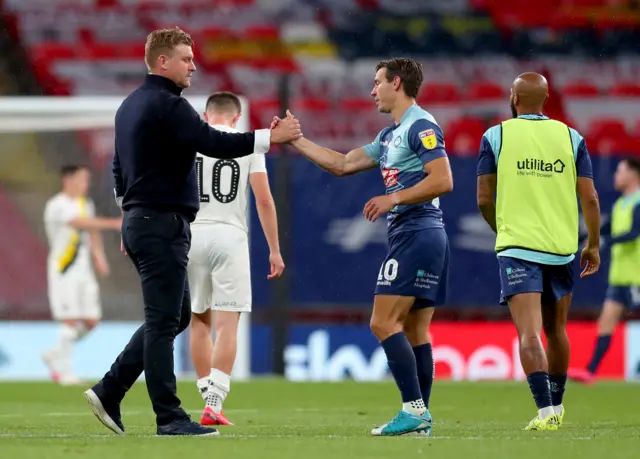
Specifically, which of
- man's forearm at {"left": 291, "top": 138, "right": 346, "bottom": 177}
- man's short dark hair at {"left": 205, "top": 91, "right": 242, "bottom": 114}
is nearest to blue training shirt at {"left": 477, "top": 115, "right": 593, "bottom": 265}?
man's forearm at {"left": 291, "top": 138, "right": 346, "bottom": 177}

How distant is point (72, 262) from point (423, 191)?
25.1ft

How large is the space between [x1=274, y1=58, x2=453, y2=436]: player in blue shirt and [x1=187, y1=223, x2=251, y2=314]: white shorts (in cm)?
135

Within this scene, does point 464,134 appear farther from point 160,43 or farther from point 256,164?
point 160,43

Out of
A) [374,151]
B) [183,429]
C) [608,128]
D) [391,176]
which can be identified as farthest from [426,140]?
[608,128]

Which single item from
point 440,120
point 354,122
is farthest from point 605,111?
point 354,122

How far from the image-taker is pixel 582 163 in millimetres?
7195

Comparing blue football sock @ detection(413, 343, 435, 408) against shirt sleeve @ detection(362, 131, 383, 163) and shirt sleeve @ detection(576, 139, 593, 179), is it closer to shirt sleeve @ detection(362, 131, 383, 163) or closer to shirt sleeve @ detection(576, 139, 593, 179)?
shirt sleeve @ detection(362, 131, 383, 163)

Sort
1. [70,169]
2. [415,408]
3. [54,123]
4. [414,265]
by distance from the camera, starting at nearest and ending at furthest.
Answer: [415,408]
[414,265]
[70,169]
[54,123]

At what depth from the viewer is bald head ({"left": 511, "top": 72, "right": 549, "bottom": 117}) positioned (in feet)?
23.6

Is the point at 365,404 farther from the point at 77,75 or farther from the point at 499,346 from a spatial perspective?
the point at 77,75

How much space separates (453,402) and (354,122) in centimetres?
587

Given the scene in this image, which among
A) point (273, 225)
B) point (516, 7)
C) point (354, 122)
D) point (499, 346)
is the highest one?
point (516, 7)

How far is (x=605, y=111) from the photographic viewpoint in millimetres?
19000

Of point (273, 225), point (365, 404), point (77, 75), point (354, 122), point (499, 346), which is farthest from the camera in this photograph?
point (77, 75)
